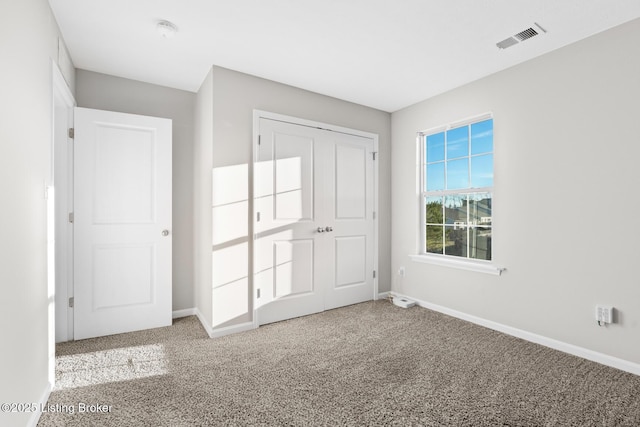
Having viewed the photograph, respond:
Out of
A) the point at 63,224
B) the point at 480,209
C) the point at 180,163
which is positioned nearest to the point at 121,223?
the point at 63,224

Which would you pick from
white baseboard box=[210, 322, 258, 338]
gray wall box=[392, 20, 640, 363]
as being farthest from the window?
white baseboard box=[210, 322, 258, 338]

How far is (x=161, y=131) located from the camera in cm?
324

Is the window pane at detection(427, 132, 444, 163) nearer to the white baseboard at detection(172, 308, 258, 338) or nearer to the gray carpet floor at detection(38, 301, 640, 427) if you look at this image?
the gray carpet floor at detection(38, 301, 640, 427)

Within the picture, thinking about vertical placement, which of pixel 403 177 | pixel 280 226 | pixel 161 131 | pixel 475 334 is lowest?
pixel 475 334

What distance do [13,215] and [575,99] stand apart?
388cm

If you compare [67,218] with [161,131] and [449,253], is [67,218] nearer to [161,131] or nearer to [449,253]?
[161,131]

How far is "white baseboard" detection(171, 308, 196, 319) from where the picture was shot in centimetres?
355

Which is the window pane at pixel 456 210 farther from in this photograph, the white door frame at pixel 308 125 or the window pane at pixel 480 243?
the white door frame at pixel 308 125

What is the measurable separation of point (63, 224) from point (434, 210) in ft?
12.8

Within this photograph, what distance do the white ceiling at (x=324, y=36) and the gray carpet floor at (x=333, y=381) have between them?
2594 millimetres

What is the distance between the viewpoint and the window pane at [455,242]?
3.60 meters

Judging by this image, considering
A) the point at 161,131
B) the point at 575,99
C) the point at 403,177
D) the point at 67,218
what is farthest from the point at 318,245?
the point at 575,99

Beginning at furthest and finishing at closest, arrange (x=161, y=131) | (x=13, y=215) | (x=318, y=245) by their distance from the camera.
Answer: (x=318, y=245)
(x=161, y=131)
(x=13, y=215)

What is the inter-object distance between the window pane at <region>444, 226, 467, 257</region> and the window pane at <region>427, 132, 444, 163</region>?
34.3 inches
